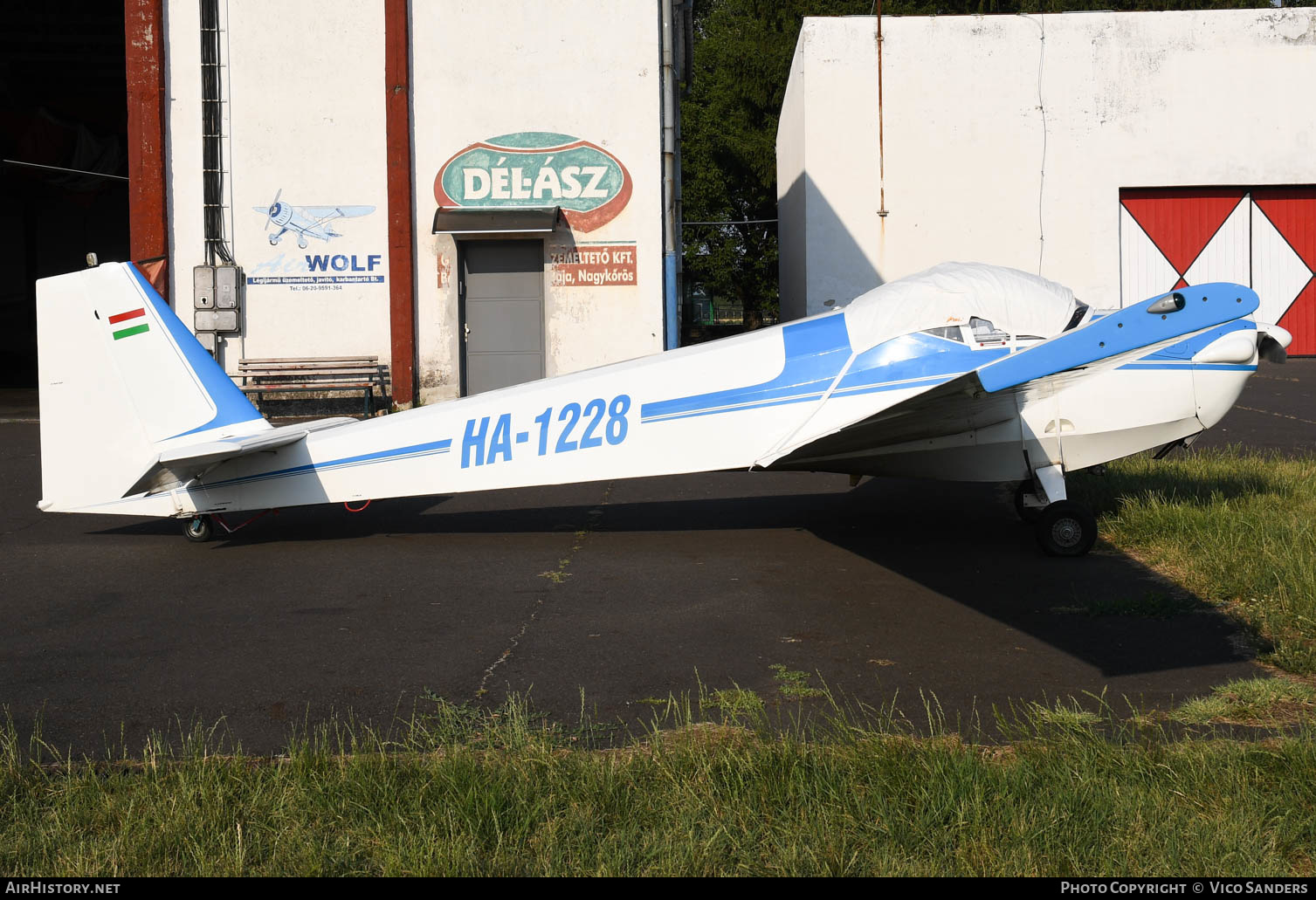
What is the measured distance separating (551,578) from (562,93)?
11.5 metres

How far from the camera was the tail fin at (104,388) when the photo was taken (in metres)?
7.67

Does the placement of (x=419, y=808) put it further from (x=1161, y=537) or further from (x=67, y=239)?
(x=67, y=239)

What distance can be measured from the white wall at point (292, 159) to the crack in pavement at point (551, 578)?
7.87 m

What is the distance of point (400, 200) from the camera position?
55.0ft

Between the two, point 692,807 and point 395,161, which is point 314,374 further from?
point 692,807

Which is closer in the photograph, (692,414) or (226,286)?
(692,414)

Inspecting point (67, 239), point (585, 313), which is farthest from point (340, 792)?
point (67, 239)

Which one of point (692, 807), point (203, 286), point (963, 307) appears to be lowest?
point (692, 807)

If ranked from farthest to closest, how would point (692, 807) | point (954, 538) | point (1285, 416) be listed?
1. point (1285, 416)
2. point (954, 538)
3. point (692, 807)

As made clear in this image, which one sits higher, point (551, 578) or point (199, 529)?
point (199, 529)

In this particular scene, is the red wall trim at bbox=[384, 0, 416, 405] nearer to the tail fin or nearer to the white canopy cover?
the tail fin

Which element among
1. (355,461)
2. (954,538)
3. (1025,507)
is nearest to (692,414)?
(954,538)

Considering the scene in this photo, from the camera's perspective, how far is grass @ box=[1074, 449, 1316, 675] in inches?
221

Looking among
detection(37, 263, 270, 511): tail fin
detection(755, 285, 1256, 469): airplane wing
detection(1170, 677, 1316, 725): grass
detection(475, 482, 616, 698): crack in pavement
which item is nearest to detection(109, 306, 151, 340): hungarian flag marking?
detection(37, 263, 270, 511): tail fin
